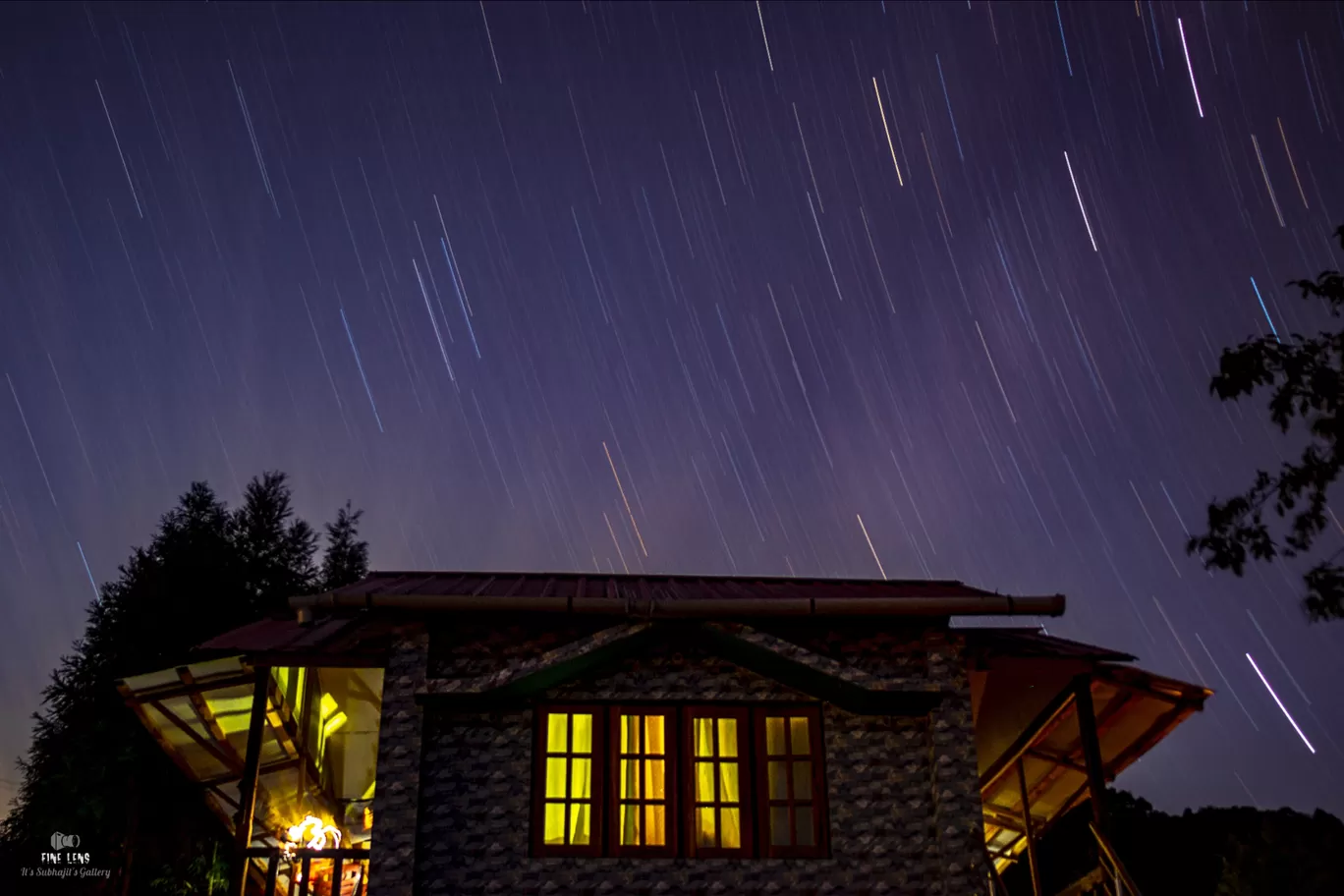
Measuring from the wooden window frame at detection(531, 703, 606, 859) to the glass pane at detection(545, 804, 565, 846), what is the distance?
0.04 metres

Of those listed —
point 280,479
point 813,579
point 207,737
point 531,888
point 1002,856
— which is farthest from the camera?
point 280,479

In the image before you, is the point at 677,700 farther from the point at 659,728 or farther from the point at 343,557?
the point at 343,557

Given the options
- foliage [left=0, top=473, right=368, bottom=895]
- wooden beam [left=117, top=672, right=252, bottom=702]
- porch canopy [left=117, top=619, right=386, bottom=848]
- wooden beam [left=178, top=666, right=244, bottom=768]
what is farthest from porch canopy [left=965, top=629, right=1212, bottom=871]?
foliage [left=0, top=473, right=368, bottom=895]

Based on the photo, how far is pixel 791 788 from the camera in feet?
40.1

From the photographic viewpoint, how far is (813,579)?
15.7m

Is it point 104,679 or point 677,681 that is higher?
point 104,679

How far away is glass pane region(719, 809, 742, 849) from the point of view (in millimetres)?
11953

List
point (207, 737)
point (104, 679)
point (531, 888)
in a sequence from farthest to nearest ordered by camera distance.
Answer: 1. point (104, 679)
2. point (207, 737)
3. point (531, 888)

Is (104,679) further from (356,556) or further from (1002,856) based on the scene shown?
(1002,856)

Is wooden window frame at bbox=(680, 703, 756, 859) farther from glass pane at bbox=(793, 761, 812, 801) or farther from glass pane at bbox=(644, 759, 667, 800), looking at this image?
glass pane at bbox=(793, 761, 812, 801)

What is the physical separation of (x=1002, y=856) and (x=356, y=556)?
2164 centimetres

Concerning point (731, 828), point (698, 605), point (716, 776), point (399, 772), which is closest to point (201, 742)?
point (399, 772)

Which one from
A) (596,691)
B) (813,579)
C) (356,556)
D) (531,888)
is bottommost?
(531,888)

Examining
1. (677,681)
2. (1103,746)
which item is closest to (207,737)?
(677,681)
